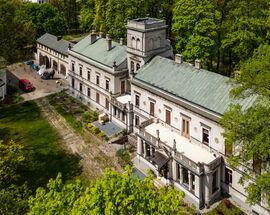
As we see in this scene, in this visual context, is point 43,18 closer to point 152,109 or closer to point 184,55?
point 184,55

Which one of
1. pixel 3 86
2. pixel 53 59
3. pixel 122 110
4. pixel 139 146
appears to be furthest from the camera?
pixel 53 59

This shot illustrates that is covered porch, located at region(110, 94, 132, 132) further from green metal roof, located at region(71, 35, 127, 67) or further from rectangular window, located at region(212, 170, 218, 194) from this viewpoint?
rectangular window, located at region(212, 170, 218, 194)

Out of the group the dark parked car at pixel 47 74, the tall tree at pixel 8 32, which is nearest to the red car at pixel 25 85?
the dark parked car at pixel 47 74

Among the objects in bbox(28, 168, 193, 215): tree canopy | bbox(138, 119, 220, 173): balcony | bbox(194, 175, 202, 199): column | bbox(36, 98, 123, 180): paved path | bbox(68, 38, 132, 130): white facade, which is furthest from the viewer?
bbox(68, 38, 132, 130): white facade

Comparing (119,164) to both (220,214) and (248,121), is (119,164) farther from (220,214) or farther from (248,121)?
(248,121)

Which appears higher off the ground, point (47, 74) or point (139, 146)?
point (47, 74)

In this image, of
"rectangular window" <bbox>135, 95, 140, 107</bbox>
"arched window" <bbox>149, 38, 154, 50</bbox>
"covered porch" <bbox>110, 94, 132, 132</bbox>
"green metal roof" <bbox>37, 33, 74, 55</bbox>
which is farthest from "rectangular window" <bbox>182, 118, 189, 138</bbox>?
"green metal roof" <bbox>37, 33, 74, 55</bbox>

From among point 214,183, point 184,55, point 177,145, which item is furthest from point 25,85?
point 214,183
